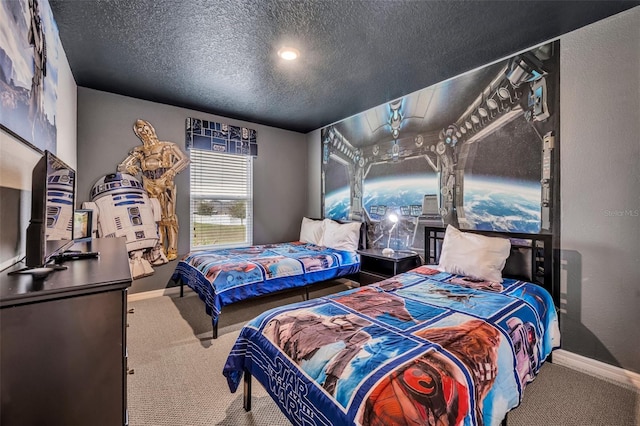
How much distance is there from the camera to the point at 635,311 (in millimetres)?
2021

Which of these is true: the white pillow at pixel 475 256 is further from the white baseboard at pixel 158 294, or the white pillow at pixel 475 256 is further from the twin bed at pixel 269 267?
the white baseboard at pixel 158 294

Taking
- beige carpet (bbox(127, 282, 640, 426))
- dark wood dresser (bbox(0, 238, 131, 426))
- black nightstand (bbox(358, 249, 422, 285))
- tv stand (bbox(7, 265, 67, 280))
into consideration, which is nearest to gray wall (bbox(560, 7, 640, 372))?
beige carpet (bbox(127, 282, 640, 426))

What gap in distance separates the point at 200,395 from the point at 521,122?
335cm

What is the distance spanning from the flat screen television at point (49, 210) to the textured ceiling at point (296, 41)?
4.41 feet

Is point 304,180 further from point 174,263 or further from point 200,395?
point 200,395

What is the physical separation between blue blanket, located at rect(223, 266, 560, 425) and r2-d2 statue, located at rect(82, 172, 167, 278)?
2516 millimetres

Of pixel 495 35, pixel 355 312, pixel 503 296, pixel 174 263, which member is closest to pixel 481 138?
pixel 495 35

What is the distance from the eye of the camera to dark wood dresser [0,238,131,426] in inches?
32.8

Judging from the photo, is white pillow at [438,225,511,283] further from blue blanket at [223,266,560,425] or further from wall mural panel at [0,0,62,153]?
wall mural panel at [0,0,62,153]

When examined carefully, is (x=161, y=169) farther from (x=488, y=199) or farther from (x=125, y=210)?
(x=488, y=199)

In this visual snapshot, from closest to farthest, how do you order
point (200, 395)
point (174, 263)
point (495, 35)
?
point (200, 395), point (495, 35), point (174, 263)

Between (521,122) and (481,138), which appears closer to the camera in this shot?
(521,122)

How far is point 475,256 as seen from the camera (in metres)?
2.51

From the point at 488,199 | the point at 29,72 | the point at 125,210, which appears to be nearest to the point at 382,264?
the point at 488,199
